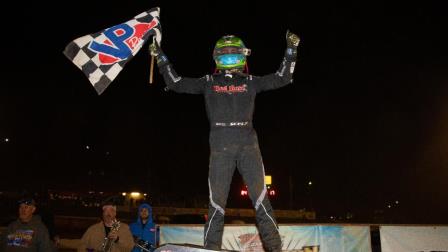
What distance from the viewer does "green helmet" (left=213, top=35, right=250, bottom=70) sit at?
16.9 ft

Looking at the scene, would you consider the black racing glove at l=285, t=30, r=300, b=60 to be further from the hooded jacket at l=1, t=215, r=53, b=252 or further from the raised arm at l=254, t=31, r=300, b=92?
the hooded jacket at l=1, t=215, r=53, b=252

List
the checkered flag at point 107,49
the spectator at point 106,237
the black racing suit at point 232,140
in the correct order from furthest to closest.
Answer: the spectator at point 106,237 < the checkered flag at point 107,49 < the black racing suit at point 232,140

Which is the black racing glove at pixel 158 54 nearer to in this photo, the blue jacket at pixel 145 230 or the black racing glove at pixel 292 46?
the black racing glove at pixel 292 46

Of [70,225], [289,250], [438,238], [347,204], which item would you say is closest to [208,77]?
[289,250]

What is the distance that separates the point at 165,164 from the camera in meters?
68.1

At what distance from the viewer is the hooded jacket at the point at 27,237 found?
6.77m

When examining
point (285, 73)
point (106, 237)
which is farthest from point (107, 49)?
point (106, 237)

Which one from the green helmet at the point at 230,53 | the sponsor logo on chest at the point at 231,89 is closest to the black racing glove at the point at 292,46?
the green helmet at the point at 230,53

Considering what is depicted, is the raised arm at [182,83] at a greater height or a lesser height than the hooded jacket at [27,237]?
greater

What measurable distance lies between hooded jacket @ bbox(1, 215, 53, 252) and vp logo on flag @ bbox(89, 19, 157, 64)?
3.28 meters

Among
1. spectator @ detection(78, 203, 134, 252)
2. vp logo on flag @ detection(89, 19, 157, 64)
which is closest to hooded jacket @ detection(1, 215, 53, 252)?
spectator @ detection(78, 203, 134, 252)

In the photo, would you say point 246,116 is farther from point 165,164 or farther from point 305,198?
point 305,198

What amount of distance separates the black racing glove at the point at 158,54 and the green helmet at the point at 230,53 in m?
0.76

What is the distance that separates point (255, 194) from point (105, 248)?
8.66 ft
